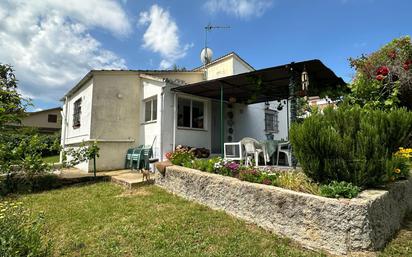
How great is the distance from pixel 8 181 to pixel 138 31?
341 inches

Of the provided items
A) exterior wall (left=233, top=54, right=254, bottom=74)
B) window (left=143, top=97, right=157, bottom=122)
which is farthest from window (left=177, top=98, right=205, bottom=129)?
exterior wall (left=233, top=54, right=254, bottom=74)

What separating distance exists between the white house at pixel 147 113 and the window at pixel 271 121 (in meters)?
2.38

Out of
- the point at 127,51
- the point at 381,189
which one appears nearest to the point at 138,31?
the point at 127,51

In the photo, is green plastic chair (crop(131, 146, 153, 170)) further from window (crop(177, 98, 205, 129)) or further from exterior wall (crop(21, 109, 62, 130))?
exterior wall (crop(21, 109, 62, 130))

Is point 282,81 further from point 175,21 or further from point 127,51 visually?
point 127,51

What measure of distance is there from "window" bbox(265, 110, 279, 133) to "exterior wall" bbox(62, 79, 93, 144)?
9.41 meters

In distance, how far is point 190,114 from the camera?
34.2 feet

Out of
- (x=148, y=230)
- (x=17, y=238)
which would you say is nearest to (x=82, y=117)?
(x=148, y=230)

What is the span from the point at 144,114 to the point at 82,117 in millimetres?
3128

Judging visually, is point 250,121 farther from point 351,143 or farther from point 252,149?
point 351,143

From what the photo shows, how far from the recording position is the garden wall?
3.17 metres

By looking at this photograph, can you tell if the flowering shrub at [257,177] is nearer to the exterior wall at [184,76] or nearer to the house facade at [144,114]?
the house facade at [144,114]

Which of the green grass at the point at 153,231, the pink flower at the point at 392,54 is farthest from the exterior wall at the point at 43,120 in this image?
the pink flower at the point at 392,54

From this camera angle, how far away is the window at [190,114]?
10.1 metres
